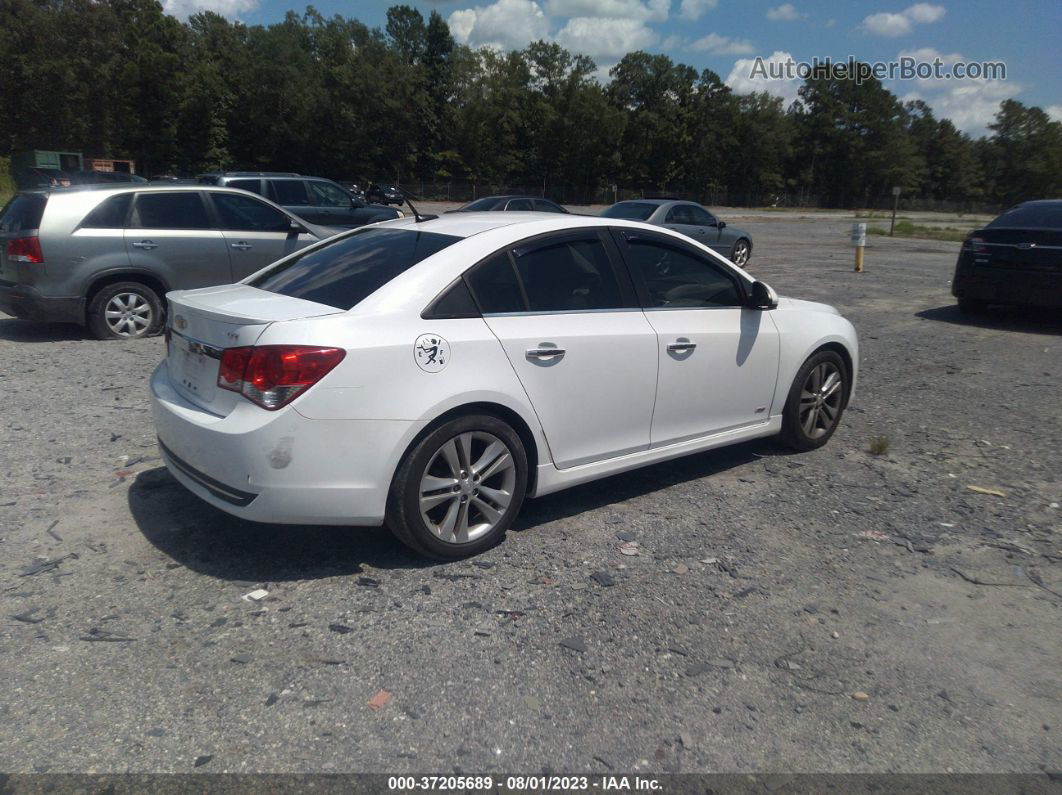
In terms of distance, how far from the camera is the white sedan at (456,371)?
3832mm

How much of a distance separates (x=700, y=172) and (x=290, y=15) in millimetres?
45847

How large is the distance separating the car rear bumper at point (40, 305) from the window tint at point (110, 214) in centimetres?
82

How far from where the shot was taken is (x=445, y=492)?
416 centimetres

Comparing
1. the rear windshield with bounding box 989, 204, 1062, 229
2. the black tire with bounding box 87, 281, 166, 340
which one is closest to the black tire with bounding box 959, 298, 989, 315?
the rear windshield with bounding box 989, 204, 1062, 229

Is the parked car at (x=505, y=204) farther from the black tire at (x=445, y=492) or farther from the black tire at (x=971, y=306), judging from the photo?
the black tire at (x=445, y=492)

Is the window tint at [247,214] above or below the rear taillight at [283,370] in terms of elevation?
above

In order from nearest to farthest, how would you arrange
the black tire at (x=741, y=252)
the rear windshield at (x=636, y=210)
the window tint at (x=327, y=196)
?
the window tint at (x=327, y=196)
the rear windshield at (x=636, y=210)
the black tire at (x=741, y=252)

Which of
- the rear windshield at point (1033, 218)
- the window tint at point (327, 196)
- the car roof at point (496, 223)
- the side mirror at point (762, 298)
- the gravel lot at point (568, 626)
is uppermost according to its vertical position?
the window tint at point (327, 196)

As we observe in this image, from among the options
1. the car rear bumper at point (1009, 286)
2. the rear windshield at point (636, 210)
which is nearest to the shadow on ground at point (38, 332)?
the rear windshield at point (636, 210)

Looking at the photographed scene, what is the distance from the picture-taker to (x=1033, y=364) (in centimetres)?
942

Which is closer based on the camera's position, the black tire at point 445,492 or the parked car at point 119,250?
the black tire at point 445,492

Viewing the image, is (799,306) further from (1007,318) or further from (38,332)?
(38,332)

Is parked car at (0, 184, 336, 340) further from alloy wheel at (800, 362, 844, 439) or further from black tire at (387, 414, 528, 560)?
black tire at (387, 414, 528, 560)

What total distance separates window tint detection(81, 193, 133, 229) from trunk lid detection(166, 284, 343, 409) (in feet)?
17.8
